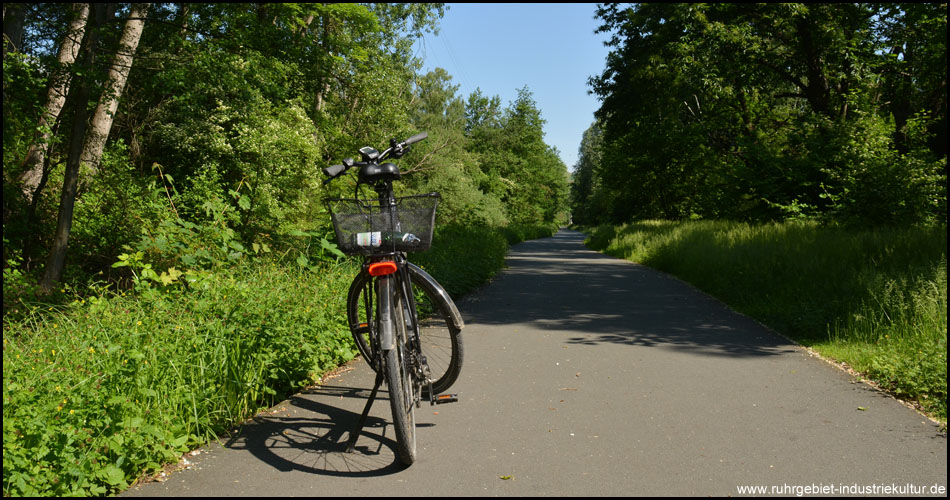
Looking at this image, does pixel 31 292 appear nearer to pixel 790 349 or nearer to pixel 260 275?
pixel 260 275

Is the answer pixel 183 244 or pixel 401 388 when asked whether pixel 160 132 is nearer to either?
pixel 183 244

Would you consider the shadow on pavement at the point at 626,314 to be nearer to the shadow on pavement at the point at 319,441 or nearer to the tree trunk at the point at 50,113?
the shadow on pavement at the point at 319,441

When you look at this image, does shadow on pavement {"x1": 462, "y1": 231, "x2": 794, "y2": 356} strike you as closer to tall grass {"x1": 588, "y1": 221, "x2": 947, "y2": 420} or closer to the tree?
tall grass {"x1": 588, "y1": 221, "x2": 947, "y2": 420}

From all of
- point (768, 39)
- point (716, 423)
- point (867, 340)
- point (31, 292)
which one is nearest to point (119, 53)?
point (31, 292)

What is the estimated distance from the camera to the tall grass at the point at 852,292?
214 inches

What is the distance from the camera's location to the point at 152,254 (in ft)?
27.0

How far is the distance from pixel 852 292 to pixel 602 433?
17.9 ft

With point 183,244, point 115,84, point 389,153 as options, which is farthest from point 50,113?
point 389,153

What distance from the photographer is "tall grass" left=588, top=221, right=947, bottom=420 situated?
5.44 meters

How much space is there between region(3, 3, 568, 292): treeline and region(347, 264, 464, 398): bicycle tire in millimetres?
3517

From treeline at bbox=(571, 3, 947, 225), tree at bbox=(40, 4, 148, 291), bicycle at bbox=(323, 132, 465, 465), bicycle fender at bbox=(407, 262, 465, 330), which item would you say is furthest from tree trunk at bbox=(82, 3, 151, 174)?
treeline at bbox=(571, 3, 947, 225)

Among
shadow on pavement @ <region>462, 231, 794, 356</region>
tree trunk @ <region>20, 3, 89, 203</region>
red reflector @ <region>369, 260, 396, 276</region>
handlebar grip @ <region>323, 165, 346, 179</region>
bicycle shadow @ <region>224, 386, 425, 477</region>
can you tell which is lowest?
bicycle shadow @ <region>224, 386, 425, 477</region>

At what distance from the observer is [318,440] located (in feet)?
13.5

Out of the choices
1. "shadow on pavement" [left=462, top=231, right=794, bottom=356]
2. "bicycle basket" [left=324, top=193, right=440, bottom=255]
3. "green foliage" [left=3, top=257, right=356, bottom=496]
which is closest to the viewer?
"green foliage" [left=3, top=257, right=356, bottom=496]
